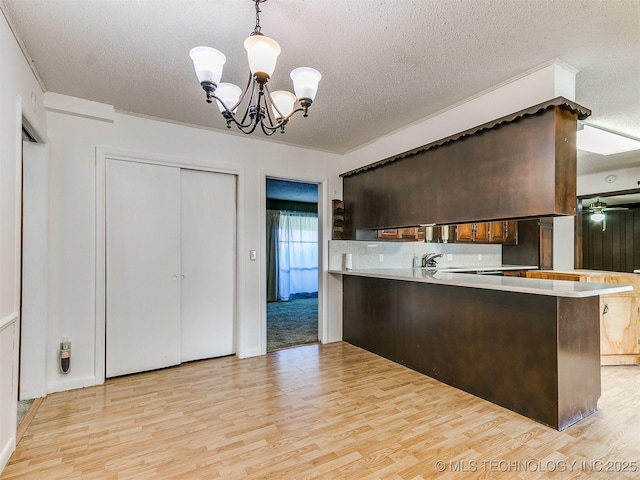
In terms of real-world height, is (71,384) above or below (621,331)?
below

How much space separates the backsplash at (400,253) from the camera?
14.4ft

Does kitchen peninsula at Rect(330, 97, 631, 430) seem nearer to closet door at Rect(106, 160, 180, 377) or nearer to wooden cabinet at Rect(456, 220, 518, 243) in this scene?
wooden cabinet at Rect(456, 220, 518, 243)

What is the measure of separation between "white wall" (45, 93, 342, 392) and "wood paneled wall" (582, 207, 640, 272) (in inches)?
306

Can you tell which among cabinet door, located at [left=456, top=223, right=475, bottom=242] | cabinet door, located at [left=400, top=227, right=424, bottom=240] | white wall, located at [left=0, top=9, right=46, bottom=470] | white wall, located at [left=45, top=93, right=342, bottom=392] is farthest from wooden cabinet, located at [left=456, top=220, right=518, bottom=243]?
white wall, located at [left=0, top=9, right=46, bottom=470]

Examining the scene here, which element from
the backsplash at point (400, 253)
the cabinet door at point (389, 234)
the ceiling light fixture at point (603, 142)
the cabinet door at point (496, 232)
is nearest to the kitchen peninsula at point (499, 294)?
the cabinet door at point (389, 234)

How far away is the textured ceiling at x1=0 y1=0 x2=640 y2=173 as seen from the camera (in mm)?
1797

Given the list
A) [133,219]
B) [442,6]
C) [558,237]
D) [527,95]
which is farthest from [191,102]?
[558,237]

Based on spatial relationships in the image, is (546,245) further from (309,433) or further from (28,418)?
(28,418)

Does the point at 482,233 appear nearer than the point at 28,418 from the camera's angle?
No

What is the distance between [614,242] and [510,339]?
273 inches

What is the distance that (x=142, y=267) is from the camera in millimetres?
3244

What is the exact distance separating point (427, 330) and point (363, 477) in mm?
1666

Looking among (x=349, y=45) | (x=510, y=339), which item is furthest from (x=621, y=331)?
(x=349, y=45)

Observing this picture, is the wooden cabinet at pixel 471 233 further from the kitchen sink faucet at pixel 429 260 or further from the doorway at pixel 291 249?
the doorway at pixel 291 249
